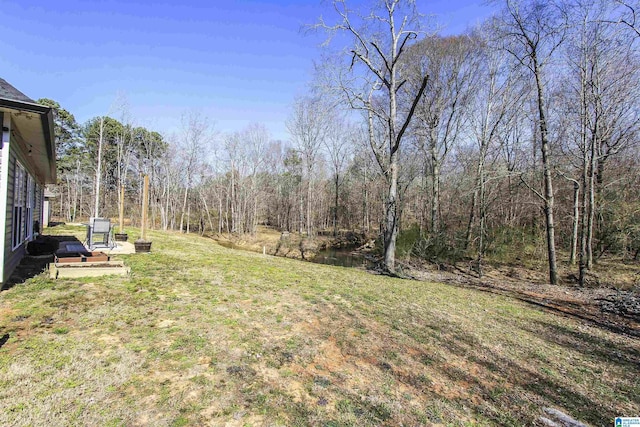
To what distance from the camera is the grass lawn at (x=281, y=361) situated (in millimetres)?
2279

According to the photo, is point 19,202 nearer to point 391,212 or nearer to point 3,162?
point 3,162

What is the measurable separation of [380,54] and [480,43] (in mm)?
6579

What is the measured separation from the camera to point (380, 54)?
955 centimetres

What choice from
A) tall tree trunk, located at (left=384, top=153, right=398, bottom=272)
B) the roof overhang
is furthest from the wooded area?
the roof overhang

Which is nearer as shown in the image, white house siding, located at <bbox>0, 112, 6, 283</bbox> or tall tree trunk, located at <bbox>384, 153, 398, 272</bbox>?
white house siding, located at <bbox>0, 112, 6, 283</bbox>

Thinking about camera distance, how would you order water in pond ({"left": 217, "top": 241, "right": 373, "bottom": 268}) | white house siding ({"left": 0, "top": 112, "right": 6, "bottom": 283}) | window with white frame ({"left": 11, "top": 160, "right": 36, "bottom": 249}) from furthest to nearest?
water in pond ({"left": 217, "top": 241, "right": 373, "bottom": 268}) → window with white frame ({"left": 11, "top": 160, "right": 36, "bottom": 249}) → white house siding ({"left": 0, "top": 112, "right": 6, "bottom": 283})

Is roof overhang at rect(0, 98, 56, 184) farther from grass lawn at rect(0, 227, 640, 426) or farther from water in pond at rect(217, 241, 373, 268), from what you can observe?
water in pond at rect(217, 241, 373, 268)

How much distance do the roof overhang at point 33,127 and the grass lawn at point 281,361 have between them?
8.06ft

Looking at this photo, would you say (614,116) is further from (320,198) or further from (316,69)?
(320,198)

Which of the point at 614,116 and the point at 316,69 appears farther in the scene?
the point at 316,69

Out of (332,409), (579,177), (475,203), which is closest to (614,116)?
(579,177)

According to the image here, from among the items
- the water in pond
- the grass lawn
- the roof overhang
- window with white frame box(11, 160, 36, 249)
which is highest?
the roof overhang

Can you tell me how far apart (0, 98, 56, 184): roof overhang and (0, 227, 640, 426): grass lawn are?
246cm

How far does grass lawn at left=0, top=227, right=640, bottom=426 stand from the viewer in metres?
2.28
